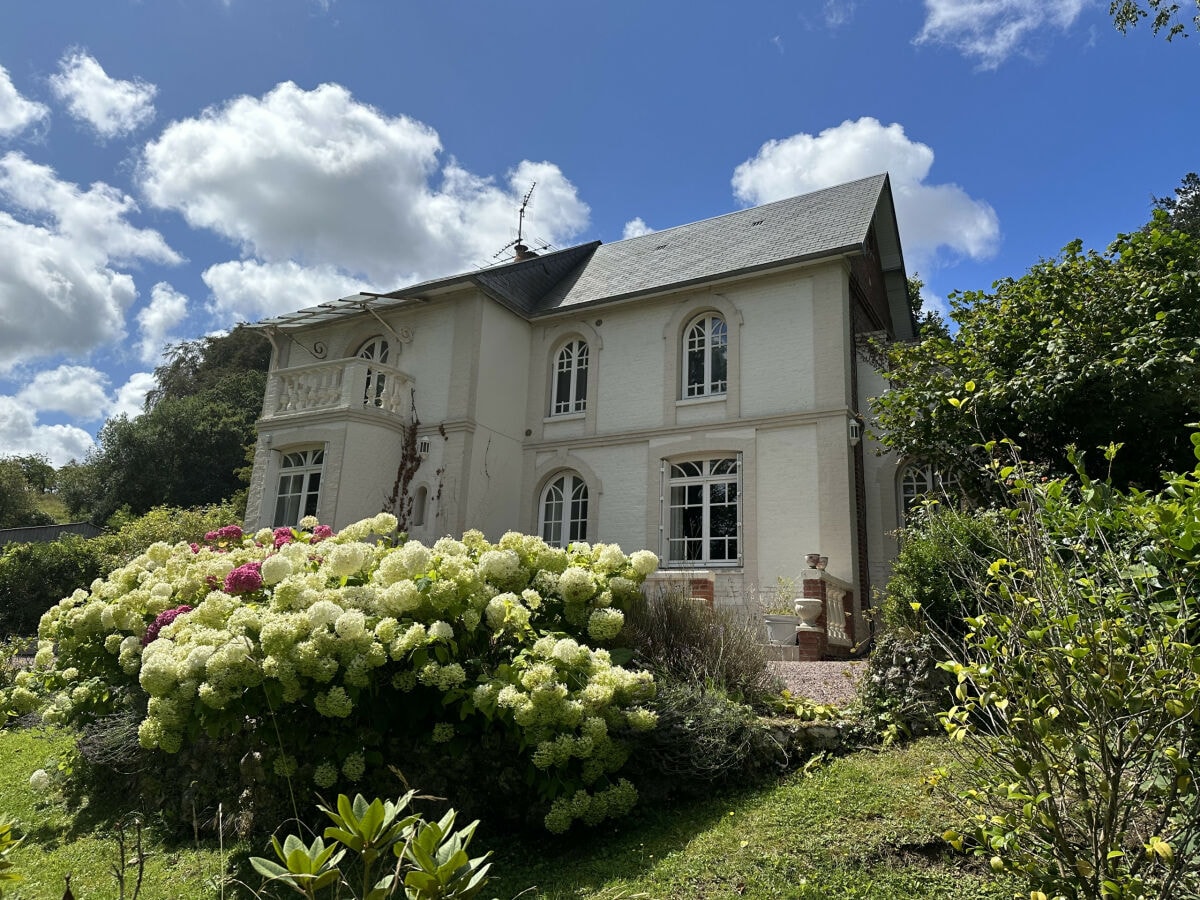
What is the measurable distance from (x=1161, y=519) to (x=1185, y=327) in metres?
8.04

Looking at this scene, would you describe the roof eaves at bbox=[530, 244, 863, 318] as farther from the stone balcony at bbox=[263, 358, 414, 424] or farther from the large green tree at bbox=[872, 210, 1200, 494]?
the stone balcony at bbox=[263, 358, 414, 424]

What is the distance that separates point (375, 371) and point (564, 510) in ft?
14.9

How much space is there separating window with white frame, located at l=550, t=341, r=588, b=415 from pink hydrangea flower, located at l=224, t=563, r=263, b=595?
36.6 ft

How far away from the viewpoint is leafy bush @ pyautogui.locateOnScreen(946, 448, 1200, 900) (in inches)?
91.6

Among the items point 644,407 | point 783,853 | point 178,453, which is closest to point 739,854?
point 783,853

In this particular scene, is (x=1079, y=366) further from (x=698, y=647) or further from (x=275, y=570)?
(x=275, y=570)

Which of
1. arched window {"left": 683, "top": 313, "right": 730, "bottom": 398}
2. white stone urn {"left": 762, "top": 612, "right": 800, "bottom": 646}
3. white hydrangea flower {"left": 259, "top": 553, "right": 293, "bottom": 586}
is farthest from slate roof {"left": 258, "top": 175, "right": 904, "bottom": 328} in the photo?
white hydrangea flower {"left": 259, "top": 553, "right": 293, "bottom": 586}

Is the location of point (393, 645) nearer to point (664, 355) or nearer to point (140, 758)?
point (140, 758)

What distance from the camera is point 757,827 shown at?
391 centimetres

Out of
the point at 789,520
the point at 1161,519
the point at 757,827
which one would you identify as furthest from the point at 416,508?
the point at 1161,519

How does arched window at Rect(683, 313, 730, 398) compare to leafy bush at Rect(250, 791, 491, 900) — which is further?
arched window at Rect(683, 313, 730, 398)

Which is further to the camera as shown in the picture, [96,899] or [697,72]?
[697,72]

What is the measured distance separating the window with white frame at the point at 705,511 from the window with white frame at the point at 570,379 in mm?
2785

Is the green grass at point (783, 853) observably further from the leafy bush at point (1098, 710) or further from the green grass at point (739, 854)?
the leafy bush at point (1098, 710)
